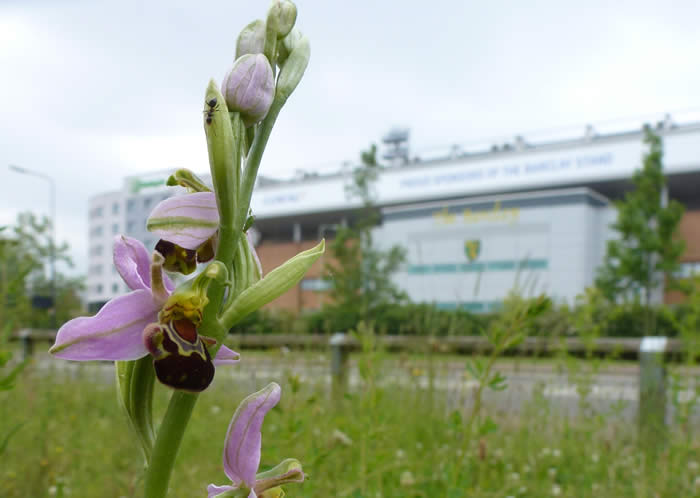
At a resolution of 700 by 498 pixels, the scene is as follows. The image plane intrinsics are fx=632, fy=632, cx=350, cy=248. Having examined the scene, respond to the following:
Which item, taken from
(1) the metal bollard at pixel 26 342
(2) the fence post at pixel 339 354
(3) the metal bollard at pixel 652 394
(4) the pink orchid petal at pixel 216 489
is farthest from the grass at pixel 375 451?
(1) the metal bollard at pixel 26 342

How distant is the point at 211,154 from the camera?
732 millimetres

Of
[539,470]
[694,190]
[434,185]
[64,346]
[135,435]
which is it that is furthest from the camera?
[434,185]

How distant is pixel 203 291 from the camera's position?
2.37 ft

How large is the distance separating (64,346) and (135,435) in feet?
0.63

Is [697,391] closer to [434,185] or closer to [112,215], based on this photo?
[434,185]

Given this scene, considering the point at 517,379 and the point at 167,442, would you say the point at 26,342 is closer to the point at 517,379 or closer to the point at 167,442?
the point at 517,379

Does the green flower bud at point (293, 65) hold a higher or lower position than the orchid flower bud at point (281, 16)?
lower

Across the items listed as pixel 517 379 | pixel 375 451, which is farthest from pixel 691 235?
pixel 375 451

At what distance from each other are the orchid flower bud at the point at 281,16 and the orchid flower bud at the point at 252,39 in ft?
0.06

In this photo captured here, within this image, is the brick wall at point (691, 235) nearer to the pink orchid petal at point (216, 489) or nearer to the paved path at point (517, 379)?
the paved path at point (517, 379)

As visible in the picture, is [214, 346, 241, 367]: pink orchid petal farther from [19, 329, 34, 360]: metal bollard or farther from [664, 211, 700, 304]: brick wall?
[664, 211, 700, 304]: brick wall

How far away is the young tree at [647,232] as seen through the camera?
22.6m

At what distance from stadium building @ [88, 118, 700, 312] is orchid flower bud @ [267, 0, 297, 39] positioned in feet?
77.2

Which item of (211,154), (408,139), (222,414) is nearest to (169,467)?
(211,154)
